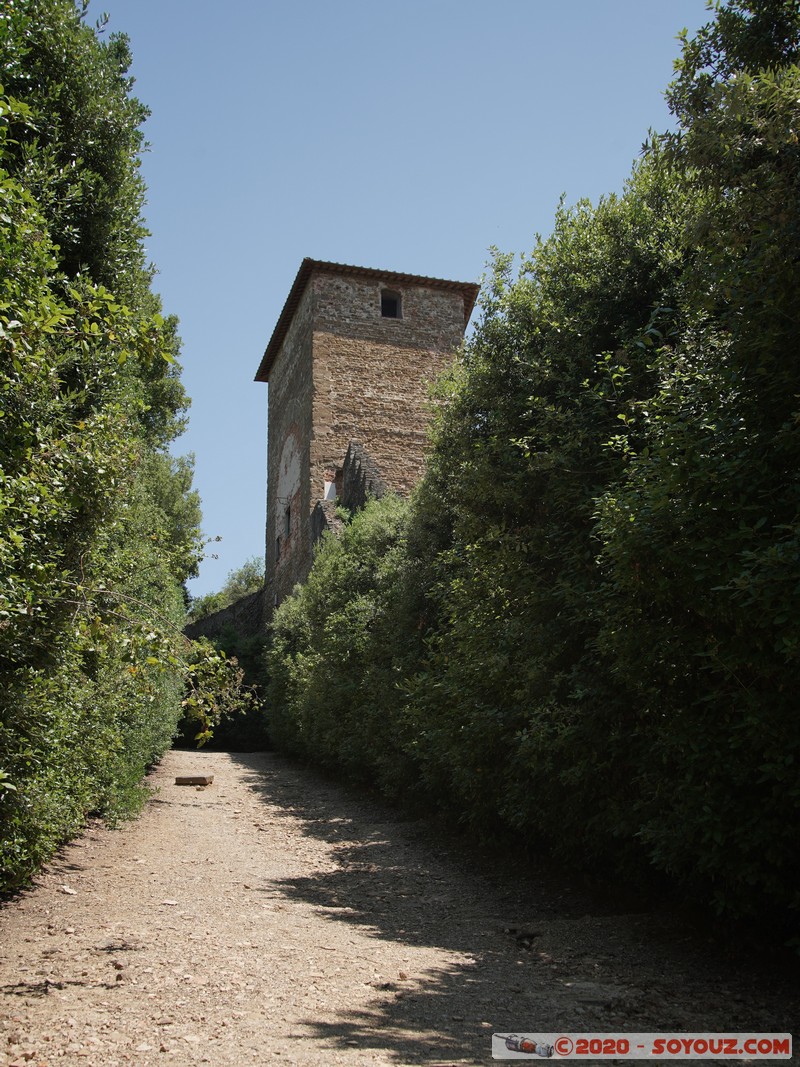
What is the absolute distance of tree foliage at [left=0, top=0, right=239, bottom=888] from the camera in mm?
4309

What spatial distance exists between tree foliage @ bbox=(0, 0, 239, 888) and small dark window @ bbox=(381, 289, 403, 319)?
53.2 feet

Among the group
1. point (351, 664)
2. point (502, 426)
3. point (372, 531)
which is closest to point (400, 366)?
point (372, 531)

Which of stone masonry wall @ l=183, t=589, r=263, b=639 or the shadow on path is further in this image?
stone masonry wall @ l=183, t=589, r=263, b=639

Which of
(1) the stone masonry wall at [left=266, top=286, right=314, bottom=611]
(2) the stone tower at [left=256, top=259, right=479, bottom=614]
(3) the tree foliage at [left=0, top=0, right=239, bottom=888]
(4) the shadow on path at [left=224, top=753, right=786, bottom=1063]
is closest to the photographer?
(4) the shadow on path at [left=224, top=753, right=786, bottom=1063]

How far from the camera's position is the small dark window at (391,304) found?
A: 24.8 meters

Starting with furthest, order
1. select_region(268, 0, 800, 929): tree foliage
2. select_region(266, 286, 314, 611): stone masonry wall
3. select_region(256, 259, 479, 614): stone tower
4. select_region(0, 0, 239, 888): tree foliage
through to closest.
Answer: select_region(266, 286, 314, 611): stone masonry wall → select_region(256, 259, 479, 614): stone tower → select_region(0, 0, 239, 888): tree foliage → select_region(268, 0, 800, 929): tree foliage

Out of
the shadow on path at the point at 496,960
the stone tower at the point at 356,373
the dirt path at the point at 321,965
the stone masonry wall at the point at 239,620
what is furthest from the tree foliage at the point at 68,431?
the stone masonry wall at the point at 239,620

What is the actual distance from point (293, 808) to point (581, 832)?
709 cm

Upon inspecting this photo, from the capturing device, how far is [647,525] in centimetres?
442

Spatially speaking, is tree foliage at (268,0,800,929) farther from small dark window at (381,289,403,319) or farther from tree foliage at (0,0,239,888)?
small dark window at (381,289,403,319)

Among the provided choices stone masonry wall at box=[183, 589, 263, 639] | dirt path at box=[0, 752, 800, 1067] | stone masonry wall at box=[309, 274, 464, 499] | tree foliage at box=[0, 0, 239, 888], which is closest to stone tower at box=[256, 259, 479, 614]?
stone masonry wall at box=[309, 274, 464, 499]

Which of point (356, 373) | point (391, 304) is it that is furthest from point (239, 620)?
point (391, 304)

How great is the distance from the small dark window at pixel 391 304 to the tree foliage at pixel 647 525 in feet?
51.1

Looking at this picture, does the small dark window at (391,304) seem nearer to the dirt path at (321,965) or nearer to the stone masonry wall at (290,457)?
the stone masonry wall at (290,457)
